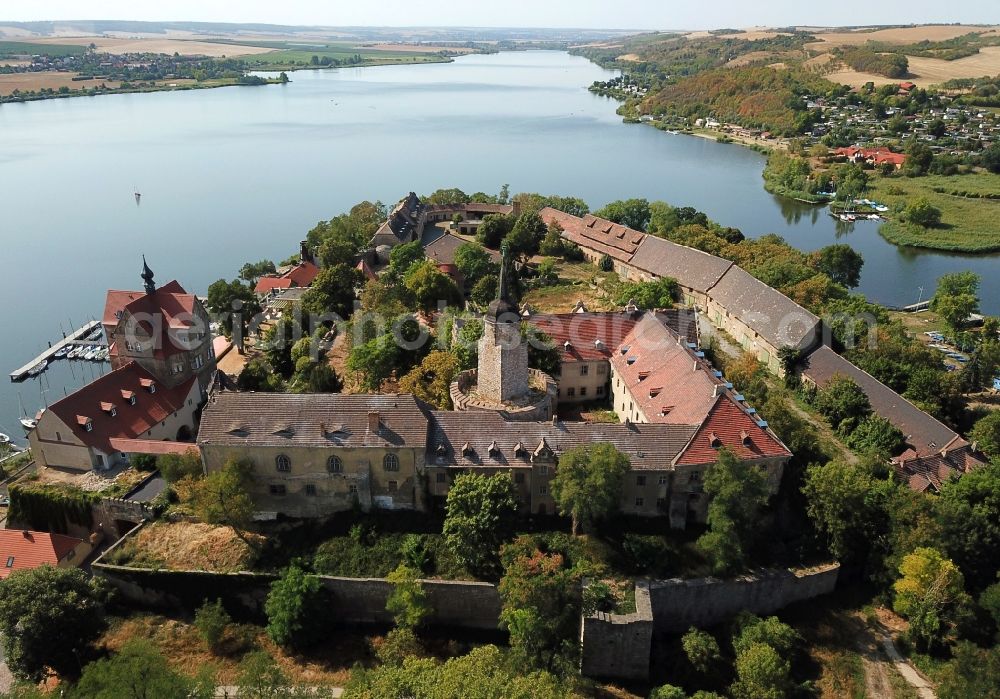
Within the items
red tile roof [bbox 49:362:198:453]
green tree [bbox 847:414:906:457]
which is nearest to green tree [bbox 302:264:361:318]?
red tile roof [bbox 49:362:198:453]

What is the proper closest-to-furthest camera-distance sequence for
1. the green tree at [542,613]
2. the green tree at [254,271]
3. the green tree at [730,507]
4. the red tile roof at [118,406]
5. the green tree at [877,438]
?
the green tree at [542,613], the green tree at [730,507], the red tile roof at [118,406], the green tree at [877,438], the green tree at [254,271]

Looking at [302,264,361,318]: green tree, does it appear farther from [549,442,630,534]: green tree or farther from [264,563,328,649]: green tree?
[549,442,630,534]: green tree

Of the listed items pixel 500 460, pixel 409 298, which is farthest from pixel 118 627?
pixel 409 298

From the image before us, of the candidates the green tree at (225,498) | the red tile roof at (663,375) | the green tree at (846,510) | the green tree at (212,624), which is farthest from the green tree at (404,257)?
A: the green tree at (846,510)

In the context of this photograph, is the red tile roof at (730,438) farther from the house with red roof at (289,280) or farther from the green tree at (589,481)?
the house with red roof at (289,280)

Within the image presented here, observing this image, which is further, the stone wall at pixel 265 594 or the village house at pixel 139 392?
the village house at pixel 139 392

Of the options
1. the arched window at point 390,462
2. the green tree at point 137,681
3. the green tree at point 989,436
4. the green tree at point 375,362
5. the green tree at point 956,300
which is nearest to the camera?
the green tree at point 137,681

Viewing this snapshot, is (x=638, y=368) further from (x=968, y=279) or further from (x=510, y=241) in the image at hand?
(x=968, y=279)
